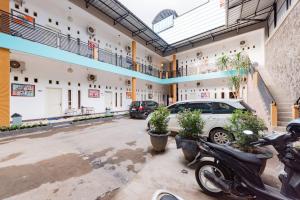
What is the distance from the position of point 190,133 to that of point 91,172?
257cm

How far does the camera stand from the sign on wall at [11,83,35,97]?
814 centimetres

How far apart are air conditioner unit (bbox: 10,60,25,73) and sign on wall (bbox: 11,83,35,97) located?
0.90 meters

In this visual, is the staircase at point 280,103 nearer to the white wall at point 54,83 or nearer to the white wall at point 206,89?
the white wall at point 206,89

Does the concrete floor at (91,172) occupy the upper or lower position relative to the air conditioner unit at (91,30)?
lower

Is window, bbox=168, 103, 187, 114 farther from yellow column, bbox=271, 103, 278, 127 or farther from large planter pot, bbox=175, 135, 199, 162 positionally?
yellow column, bbox=271, 103, 278, 127

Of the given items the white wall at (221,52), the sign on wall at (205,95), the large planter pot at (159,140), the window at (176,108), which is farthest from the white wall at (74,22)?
the large planter pot at (159,140)

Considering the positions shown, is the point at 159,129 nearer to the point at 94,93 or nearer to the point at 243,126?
the point at 243,126

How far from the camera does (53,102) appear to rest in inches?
396

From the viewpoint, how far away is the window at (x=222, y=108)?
5105 millimetres

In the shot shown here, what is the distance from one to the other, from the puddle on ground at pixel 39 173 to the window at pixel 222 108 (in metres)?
4.52

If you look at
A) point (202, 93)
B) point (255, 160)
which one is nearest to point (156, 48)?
point (202, 93)

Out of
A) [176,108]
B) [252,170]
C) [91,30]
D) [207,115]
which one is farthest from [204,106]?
[91,30]

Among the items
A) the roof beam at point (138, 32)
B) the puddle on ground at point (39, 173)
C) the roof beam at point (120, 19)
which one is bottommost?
the puddle on ground at point (39, 173)

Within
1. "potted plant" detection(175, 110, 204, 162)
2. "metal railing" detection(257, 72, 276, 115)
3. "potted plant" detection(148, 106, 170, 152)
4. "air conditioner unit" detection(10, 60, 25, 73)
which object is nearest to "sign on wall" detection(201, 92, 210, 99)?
"metal railing" detection(257, 72, 276, 115)
